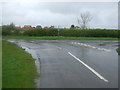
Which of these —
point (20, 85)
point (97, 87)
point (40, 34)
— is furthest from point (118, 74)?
point (40, 34)

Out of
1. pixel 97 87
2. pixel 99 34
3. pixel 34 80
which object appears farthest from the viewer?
pixel 99 34

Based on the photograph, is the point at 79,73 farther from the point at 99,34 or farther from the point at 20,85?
the point at 99,34

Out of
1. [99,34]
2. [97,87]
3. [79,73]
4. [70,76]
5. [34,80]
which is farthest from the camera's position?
[99,34]

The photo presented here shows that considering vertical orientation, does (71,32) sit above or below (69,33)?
above

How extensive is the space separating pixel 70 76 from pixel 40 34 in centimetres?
5829

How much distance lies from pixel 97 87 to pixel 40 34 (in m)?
60.0

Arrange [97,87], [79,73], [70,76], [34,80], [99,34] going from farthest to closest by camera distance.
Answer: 1. [99,34]
2. [79,73]
3. [70,76]
4. [34,80]
5. [97,87]

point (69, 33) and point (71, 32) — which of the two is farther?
point (69, 33)

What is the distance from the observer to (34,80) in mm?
7555

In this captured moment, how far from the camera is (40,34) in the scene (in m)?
65.9

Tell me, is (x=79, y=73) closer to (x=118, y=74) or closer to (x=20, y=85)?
(x=118, y=74)

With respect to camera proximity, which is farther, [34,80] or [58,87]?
[34,80]

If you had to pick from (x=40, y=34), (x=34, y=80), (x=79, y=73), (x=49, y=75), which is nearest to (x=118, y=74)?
(x=79, y=73)

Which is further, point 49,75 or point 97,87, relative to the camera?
point 49,75
